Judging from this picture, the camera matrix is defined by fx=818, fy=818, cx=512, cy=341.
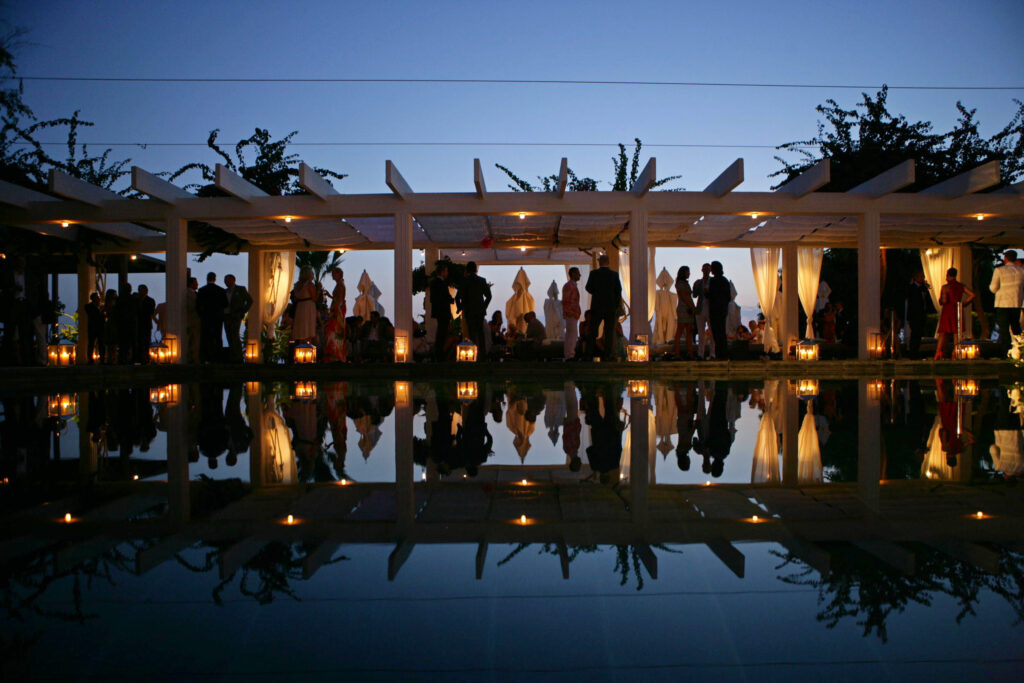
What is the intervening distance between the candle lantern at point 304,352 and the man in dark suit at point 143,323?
2.92 metres

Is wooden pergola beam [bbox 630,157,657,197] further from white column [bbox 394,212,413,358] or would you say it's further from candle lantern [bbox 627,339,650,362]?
white column [bbox 394,212,413,358]

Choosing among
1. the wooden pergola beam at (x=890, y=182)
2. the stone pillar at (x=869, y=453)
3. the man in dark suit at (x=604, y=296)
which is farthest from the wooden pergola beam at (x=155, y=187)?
the wooden pergola beam at (x=890, y=182)

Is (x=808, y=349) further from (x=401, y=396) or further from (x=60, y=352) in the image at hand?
(x=60, y=352)

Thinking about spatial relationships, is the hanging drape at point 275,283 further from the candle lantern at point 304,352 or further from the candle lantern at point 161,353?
the candle lantern at point 161,353

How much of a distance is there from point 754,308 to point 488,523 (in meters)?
52.7

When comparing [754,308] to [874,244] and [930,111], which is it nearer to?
[930,111]

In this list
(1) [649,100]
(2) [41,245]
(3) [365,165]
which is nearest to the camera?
(2) [41,245]

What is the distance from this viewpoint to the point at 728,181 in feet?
40.2

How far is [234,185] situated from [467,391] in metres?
5.84

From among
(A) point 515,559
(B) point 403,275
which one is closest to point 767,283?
(B) point 403,275

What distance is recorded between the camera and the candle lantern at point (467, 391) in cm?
790

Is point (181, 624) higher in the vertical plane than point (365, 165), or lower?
lower

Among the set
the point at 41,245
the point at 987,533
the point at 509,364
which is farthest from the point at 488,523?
the point at 41,245

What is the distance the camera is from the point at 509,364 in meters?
12.5
